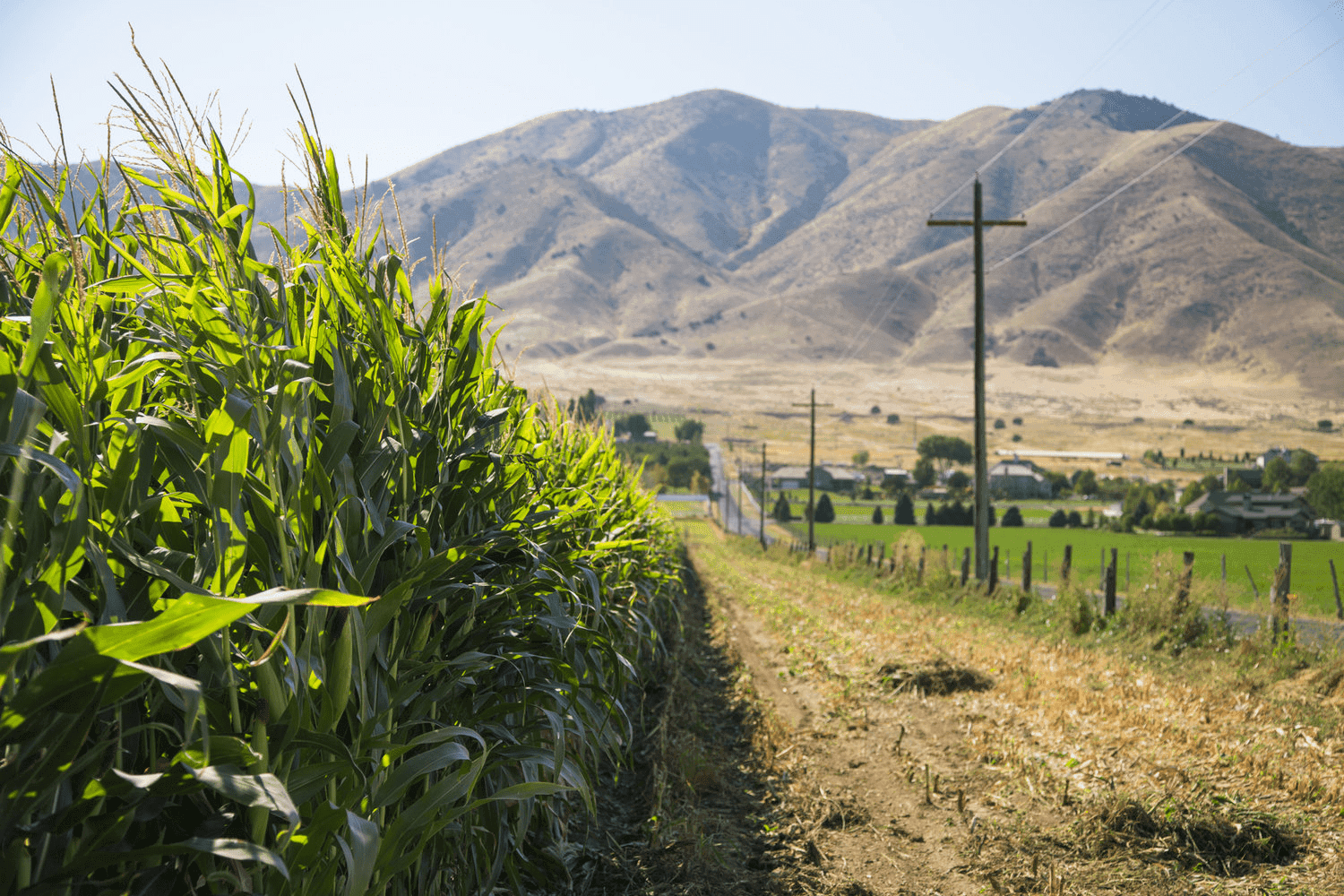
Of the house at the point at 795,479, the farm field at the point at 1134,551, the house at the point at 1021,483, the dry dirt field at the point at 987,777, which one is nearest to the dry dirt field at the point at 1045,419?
the house at the point at 795,479

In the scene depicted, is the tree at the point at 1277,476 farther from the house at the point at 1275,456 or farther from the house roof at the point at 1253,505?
the house roof at the point at 1253,505

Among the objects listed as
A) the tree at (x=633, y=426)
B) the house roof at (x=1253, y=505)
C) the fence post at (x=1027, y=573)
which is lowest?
the house roof at (x=1253, y=505)

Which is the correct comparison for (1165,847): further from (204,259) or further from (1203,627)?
(1203,627)

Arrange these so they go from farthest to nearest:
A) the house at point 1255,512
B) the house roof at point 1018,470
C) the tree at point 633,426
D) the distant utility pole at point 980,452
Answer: the tree at point 633,426 < the house roof at point 1018,470 < the house at point 1255,512 < the distant utility pole at point 980,452

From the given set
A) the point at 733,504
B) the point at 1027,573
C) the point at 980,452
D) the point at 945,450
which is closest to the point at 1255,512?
the point at 733,504

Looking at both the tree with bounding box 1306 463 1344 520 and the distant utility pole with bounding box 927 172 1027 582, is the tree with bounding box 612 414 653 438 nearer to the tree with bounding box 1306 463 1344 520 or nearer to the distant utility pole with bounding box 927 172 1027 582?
the tree with bounding box 1306 463 1344 520

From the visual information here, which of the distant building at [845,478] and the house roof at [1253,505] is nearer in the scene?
the house roof at [1253,505]

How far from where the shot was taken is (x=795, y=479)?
388ft

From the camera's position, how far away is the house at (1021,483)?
114 m

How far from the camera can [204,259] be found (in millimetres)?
1990

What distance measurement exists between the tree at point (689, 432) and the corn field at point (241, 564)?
128238mm

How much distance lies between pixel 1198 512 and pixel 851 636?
75102 millimetres

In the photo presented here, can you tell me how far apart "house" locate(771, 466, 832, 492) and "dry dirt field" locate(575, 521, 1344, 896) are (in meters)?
104

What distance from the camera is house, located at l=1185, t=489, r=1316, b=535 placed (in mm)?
69000
